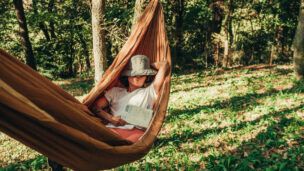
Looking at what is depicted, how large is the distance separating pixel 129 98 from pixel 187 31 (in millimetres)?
17575

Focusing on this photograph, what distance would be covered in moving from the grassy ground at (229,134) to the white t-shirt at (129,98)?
1.05 metres

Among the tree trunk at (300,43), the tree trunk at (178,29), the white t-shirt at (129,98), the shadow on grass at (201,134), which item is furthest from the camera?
the tree trunk at (178,29)

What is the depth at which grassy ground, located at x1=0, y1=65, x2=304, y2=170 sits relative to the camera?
5432 mm

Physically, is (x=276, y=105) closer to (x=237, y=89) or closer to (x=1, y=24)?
(x=237, y=89)

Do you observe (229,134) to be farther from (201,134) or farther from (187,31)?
(187,31)

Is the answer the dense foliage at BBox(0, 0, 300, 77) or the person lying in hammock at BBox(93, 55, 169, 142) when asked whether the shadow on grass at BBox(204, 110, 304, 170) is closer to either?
the person lying in hammock at BBox(93, 55, 169, 142)

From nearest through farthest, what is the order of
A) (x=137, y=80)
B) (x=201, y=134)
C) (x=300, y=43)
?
1. (x=137, y=80)
2. (x=201, y=134)
3. (x=300, y=43)

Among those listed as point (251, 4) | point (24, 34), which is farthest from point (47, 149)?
point (251, 4)

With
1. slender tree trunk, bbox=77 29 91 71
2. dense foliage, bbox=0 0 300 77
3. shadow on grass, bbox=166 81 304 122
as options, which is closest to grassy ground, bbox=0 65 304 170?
shadow on grass, bbox=166 81 304 122

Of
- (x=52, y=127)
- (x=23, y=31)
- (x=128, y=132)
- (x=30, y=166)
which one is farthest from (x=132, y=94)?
(x=23, y=31)

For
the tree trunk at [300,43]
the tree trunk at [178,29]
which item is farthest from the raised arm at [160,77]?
the tree trunk at [178,29]

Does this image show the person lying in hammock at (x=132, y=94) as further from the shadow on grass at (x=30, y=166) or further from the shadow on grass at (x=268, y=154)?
the shadow on grass at (x=30, y=166)

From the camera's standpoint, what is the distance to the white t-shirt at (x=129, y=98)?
17.7 ft

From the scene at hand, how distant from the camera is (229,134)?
6727 mm
